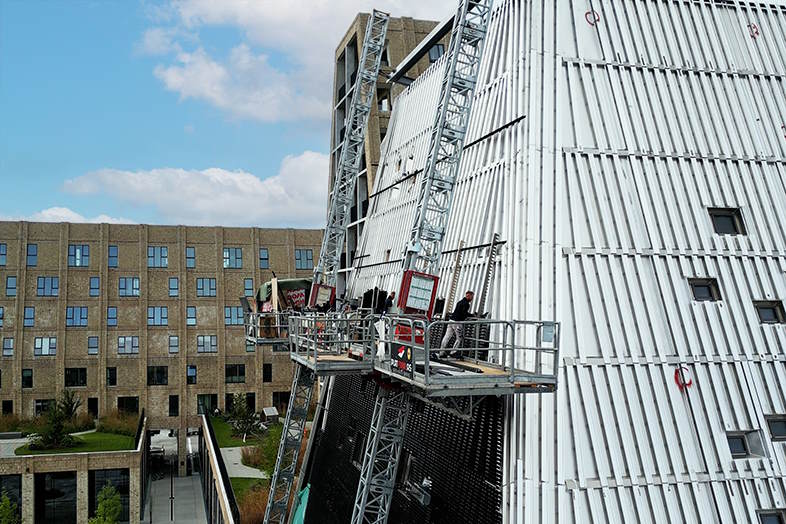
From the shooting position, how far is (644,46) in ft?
61.1

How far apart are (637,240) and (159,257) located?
5370 centimetres

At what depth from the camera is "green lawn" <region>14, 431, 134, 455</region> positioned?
146ft

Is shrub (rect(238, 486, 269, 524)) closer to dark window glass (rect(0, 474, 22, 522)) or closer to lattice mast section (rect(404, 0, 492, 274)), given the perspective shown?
lattice mast section (rect(404, 0, 492, 274))

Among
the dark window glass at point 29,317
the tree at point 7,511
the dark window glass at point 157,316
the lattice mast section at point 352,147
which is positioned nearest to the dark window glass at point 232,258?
the dark window glass at point 157,316

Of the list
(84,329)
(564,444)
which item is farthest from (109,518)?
(564,444)

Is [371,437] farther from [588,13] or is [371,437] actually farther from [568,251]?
[588,13]

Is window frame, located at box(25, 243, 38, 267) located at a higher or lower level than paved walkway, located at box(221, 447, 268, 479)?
higher

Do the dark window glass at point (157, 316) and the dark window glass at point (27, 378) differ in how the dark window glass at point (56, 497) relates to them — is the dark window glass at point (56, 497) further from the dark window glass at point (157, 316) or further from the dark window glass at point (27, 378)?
the dark window glass at point (157, 316)

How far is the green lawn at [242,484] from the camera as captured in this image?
1370 inches

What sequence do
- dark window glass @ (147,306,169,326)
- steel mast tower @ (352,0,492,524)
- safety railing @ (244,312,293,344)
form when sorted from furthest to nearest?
1. dark window glass @ (147,306,169,326)
2. safety railing @ (244,312,293,344)
3. steel mast tower @ (352,0,492,524)

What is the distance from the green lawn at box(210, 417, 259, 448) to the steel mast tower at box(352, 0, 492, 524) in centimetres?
2935

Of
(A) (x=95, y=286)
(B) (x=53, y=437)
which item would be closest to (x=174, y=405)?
(A) (x=95, y=286)

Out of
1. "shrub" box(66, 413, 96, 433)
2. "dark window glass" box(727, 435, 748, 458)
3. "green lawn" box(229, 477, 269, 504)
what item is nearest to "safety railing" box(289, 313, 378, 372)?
"dark window glass" box(727, 435, 748, 458)

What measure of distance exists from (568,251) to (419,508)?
876cm
